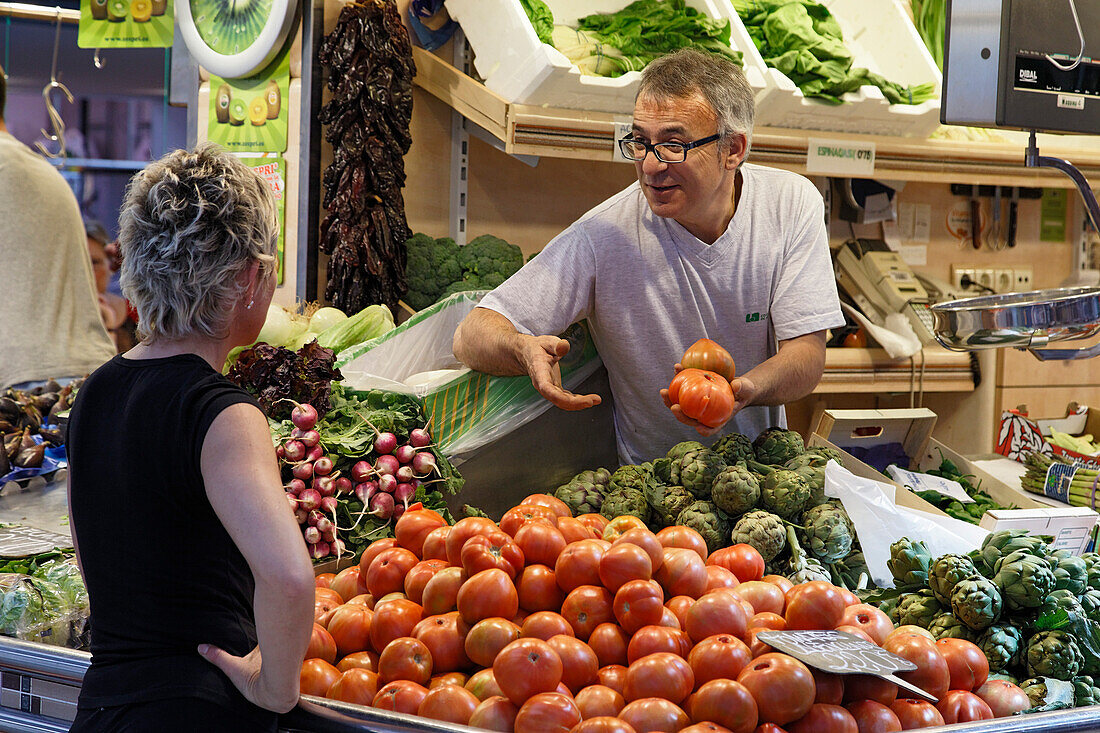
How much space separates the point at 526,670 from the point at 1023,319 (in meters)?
1.13

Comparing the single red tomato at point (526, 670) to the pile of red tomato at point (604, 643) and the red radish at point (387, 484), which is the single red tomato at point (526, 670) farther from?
the red radish at point (387, 484)

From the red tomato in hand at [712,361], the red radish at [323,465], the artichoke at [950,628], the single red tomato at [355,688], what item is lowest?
the single red tomato at [355,688]

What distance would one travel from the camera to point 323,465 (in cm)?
214

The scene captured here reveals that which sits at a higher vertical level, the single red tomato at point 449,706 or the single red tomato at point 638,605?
the single red tomato at point 638,605

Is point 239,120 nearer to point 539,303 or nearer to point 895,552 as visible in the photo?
point 539,303

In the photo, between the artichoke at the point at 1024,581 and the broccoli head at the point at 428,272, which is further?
the broccoli head at the point at 428,272

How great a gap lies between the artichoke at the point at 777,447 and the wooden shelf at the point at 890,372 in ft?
6.34

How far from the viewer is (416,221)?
12.5 ft

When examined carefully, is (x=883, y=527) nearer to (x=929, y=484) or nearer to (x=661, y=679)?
(x=661, y=679)

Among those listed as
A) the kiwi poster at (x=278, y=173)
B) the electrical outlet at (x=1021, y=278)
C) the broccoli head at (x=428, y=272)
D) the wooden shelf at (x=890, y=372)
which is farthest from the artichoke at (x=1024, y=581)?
the electrical outlet at (x=1021, y=278)

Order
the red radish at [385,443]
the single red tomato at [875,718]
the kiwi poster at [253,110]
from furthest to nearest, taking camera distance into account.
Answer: the kiwi poster at [253,110] < the red radish at [385,443] < the single red tomato at [875,718]

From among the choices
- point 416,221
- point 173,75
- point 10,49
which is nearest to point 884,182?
point 416,221

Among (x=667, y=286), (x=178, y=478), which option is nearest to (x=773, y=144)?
(x=667, y=286)

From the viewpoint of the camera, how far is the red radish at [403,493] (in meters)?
2.18
